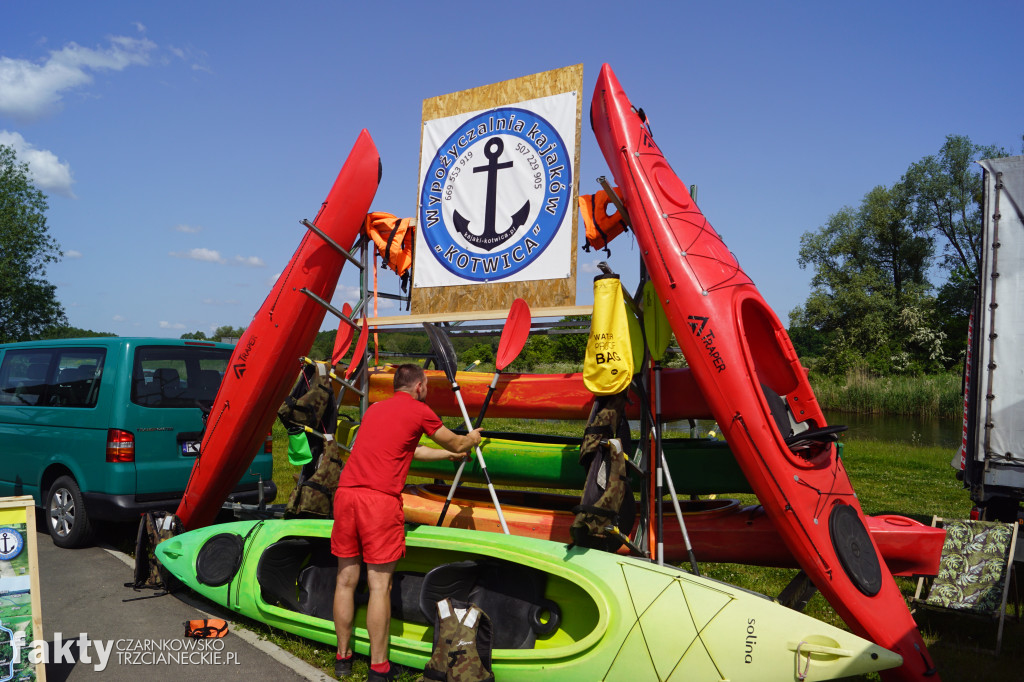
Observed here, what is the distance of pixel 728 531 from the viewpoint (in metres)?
4.51

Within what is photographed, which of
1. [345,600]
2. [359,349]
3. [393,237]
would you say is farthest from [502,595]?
[393,237]

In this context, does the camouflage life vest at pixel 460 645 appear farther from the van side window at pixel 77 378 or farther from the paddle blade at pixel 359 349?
the van side window at pixel 77 378

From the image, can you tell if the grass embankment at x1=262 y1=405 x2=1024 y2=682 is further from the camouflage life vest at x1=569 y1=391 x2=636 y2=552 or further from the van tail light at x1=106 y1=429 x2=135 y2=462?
the van tail light at x1=106 y1=429 x2=135 y2=462

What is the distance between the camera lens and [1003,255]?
482cm

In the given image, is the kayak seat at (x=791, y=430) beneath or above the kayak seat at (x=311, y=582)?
above

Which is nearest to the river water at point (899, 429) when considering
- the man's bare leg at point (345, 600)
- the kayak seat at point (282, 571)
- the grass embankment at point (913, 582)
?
the grass embankment at point (913, 582)

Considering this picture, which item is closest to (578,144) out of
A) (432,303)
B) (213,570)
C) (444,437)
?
(432,303)

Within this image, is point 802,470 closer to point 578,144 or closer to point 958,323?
point 578,144

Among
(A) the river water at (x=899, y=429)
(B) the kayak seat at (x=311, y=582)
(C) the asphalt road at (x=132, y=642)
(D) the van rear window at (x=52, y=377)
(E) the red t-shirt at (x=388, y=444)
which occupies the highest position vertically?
(D) the van rear window at (x=52, y=377)

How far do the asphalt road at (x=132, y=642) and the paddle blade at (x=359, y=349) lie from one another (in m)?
1.97

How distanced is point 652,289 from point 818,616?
104 inches

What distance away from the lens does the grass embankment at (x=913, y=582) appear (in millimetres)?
4066

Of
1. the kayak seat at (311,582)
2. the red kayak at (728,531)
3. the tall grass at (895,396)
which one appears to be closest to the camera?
the red kayak at (728,531)

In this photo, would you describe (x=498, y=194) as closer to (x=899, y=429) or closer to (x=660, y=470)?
(x=660, y=470)
